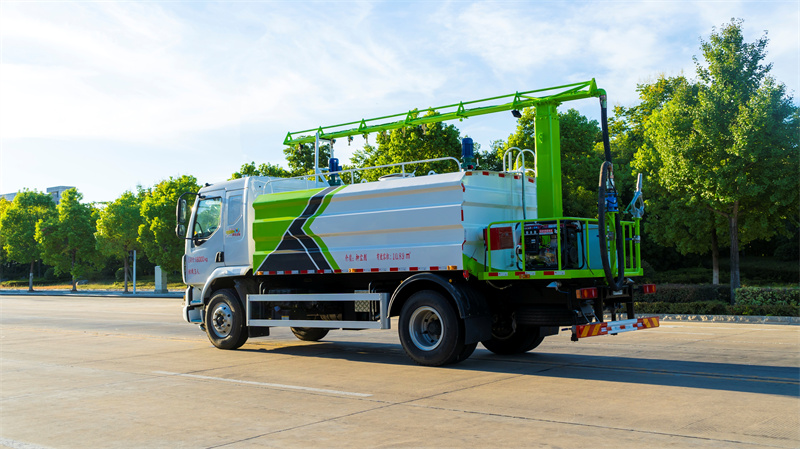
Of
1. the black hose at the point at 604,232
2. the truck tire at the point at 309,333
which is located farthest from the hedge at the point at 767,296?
the truck tire at the point at 309,333

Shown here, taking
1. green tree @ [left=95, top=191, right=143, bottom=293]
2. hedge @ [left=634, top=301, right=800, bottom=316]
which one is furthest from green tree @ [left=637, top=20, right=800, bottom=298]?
green tree @ [left=95, top=191, right=143, bottom=293]

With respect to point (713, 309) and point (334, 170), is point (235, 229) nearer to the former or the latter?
point (334, 170)

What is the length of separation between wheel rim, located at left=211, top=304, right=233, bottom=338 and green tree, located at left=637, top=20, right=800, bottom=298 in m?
15.6

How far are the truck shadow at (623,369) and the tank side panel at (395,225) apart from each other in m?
1.56

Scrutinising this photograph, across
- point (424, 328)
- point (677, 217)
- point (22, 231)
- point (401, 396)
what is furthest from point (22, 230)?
point (401, 396)

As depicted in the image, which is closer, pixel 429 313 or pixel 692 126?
pixel 429 313

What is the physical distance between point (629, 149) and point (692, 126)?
21.1m

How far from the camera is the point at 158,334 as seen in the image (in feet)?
52.4

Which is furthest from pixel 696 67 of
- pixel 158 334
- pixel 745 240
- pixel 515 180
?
pixel 158 334

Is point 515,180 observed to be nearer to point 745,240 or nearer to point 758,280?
point 745,240

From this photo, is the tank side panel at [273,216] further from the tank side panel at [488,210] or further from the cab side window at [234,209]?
the tank side panel at [488,210]

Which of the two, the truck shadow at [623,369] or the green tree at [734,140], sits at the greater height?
the green tree at [734,140]

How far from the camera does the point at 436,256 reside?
9.70m

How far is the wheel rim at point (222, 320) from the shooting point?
12445mm
